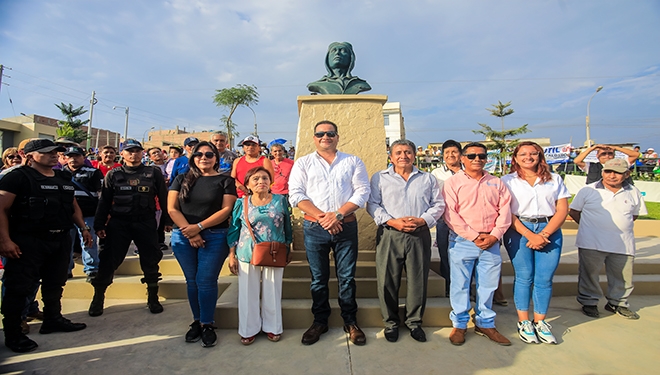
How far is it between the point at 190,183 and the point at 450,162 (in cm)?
300

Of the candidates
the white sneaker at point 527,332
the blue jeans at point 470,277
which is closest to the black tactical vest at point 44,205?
the blue jeans at point 470,277

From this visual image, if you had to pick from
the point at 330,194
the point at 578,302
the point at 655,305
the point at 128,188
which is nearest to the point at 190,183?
the point at 128,188

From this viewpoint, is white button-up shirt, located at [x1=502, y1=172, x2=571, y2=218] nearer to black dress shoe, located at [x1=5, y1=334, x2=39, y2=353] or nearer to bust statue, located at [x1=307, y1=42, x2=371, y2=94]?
bust statue, located at [x1=307, y1=42, x2=371, y2=94]

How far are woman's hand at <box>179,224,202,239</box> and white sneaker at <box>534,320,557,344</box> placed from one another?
10.4ft

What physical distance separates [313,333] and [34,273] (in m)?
2.57

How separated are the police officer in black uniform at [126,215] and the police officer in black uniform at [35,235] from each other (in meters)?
0.31

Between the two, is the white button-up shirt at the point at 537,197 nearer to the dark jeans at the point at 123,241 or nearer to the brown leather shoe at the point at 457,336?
the brown leather shoe at the point at 457,336

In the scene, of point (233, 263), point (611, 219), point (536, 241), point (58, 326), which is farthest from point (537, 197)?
point (58, 326)

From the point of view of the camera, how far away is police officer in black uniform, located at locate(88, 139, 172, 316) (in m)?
3.40

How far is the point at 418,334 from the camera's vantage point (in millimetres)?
2887

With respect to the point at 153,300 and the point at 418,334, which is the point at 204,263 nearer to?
the point at 153,300

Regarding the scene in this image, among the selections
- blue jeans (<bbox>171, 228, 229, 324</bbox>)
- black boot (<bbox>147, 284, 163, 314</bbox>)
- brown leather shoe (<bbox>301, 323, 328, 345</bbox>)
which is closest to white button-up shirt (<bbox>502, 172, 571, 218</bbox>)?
brown leather shoe (<bbox>301, 323, 328, 345</bbox>)

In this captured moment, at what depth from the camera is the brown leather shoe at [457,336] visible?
2.83 m

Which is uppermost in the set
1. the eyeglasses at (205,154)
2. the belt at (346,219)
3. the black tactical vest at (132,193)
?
the eyeglasses at (205,154)
